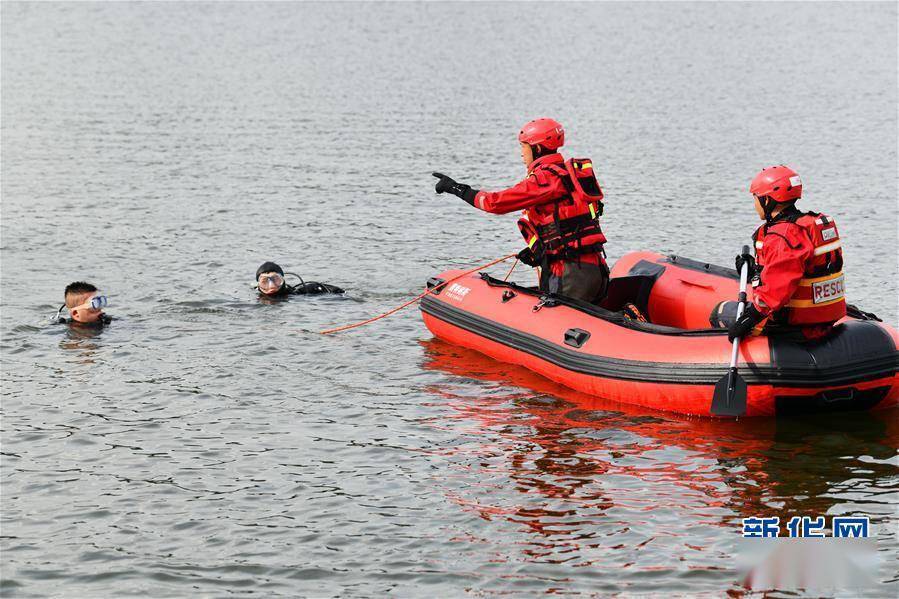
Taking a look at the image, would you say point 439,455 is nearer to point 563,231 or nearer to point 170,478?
point 170,478

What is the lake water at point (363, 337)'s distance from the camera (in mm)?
7258

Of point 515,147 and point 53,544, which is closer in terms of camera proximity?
point 53,544

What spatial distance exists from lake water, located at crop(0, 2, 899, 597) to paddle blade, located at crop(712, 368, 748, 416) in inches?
10.0

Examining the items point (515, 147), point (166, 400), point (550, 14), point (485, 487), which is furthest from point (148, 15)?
point (485, 487)

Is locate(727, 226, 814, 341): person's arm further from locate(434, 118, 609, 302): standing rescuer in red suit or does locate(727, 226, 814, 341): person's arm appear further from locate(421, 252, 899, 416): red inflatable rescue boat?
locate(434, 118, 609, 302): standing rescuer in red suit

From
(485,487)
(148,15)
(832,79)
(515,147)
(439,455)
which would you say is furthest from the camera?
(148,15)

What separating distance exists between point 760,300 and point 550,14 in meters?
36.2

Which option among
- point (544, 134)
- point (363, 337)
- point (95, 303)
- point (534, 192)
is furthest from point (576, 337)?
point (95, 303)

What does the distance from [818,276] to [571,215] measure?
2438mm

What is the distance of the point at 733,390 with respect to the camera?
877 centimetres

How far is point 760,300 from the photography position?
8578 millimetres

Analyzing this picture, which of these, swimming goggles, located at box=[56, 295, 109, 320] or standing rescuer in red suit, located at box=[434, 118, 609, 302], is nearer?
standing rescuer in red suit, located at box=[434, 118, 609, 302]

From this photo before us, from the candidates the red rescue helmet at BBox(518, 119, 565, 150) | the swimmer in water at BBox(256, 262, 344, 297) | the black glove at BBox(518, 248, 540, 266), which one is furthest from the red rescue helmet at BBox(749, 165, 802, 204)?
the swimmer in water at BBox(256, 262, 344, 297)

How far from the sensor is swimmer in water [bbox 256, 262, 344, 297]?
41.6 ft
